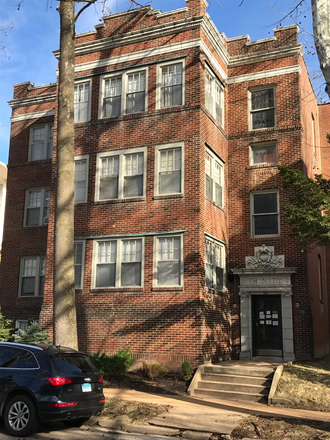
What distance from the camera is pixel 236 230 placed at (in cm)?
1872

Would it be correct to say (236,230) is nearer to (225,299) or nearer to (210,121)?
(225,299)

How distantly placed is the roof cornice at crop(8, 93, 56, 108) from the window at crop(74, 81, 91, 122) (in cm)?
397

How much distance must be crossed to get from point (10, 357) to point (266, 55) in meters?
15.3

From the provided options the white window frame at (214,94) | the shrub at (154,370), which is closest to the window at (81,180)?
the white window frame at (214,94)

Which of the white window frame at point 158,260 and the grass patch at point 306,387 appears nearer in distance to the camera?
the grass patch at point 306,387

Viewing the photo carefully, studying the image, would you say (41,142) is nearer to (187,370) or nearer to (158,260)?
(158,260)

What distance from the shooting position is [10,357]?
9.21 m

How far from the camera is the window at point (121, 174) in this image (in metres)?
17.4

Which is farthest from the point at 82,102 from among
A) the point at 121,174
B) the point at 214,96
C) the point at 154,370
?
the point at 154,370

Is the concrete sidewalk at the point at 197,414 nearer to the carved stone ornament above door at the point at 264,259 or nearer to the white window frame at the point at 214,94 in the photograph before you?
the carved stone ornament above door at the point at 264,259

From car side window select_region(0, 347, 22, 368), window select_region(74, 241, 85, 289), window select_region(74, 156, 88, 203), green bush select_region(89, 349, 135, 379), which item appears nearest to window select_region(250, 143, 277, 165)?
window select_region(74, 156, 88, 203)

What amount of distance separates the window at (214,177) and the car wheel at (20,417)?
33.6 feet

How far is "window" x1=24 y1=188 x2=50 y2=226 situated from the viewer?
21719 millimetres

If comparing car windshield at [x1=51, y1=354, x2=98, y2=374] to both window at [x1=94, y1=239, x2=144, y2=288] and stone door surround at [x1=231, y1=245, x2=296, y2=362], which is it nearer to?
window at [x1=94, y1=239, x2=144, y2=288]
